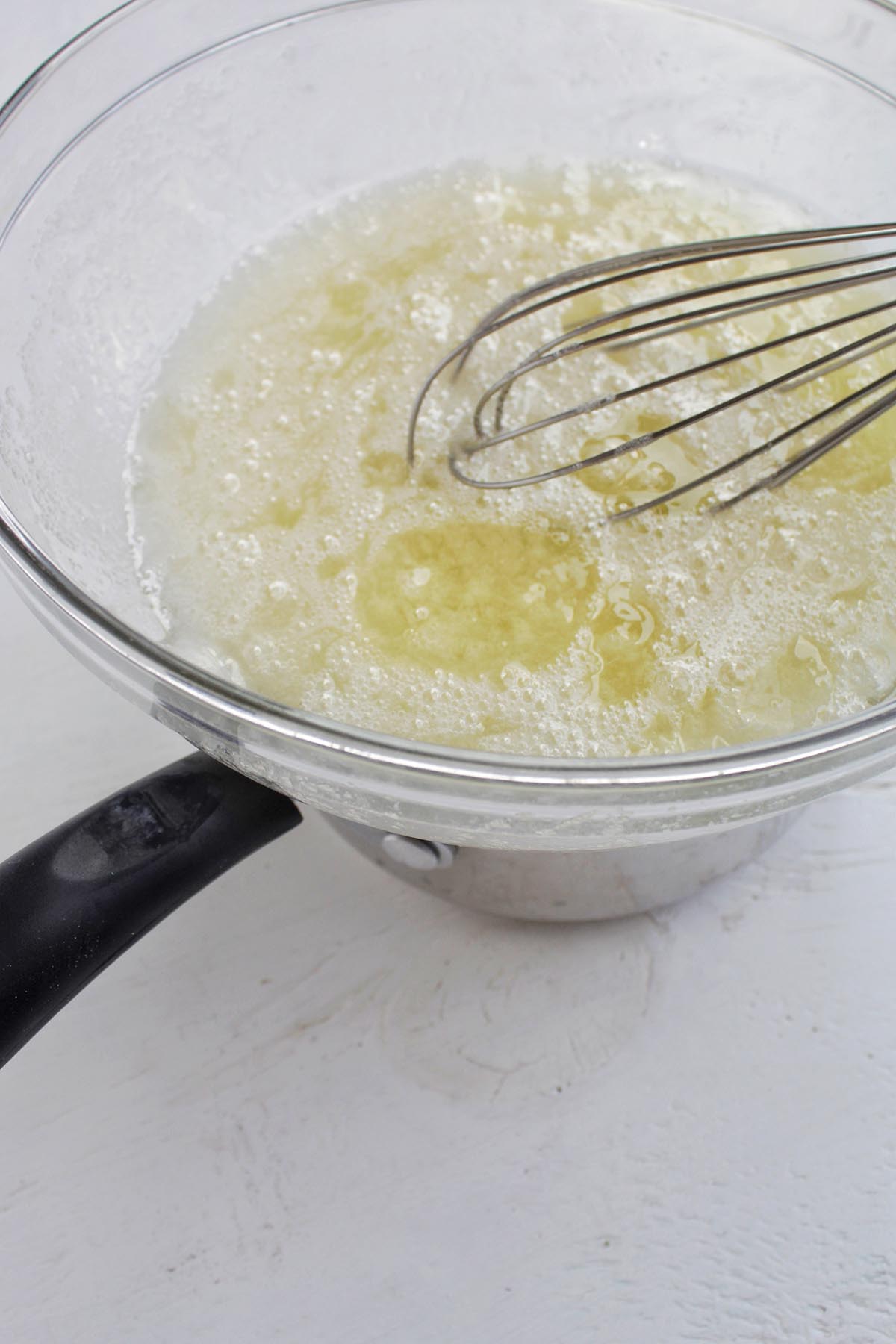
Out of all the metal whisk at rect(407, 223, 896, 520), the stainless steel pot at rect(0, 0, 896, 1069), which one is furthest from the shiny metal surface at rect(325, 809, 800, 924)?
the metal whisk at rect(407, 223, 896, 520)

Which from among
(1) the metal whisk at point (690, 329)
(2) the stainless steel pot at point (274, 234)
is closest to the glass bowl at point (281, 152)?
(2) the stainless steel pot at point (274, 234)

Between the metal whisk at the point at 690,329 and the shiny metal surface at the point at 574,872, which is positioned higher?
the metal whisk at the point at 690,329

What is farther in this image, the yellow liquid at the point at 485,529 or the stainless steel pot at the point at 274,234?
the yellow liquid at the point at 485,529

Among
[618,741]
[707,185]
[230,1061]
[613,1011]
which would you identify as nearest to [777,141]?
[707,185]

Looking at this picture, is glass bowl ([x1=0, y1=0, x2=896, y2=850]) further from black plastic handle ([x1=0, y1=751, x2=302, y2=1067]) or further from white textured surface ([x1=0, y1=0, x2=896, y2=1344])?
white textured surface ([x1=0, y1=0, x2=896, y2=1344])

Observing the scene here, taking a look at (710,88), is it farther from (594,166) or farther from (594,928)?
(594,928)

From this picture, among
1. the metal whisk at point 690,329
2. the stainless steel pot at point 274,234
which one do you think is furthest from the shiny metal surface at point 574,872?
the metal whisk at point 690,329

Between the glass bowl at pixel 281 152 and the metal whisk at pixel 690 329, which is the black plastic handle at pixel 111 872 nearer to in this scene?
the glass bowl at pixel 281 152
